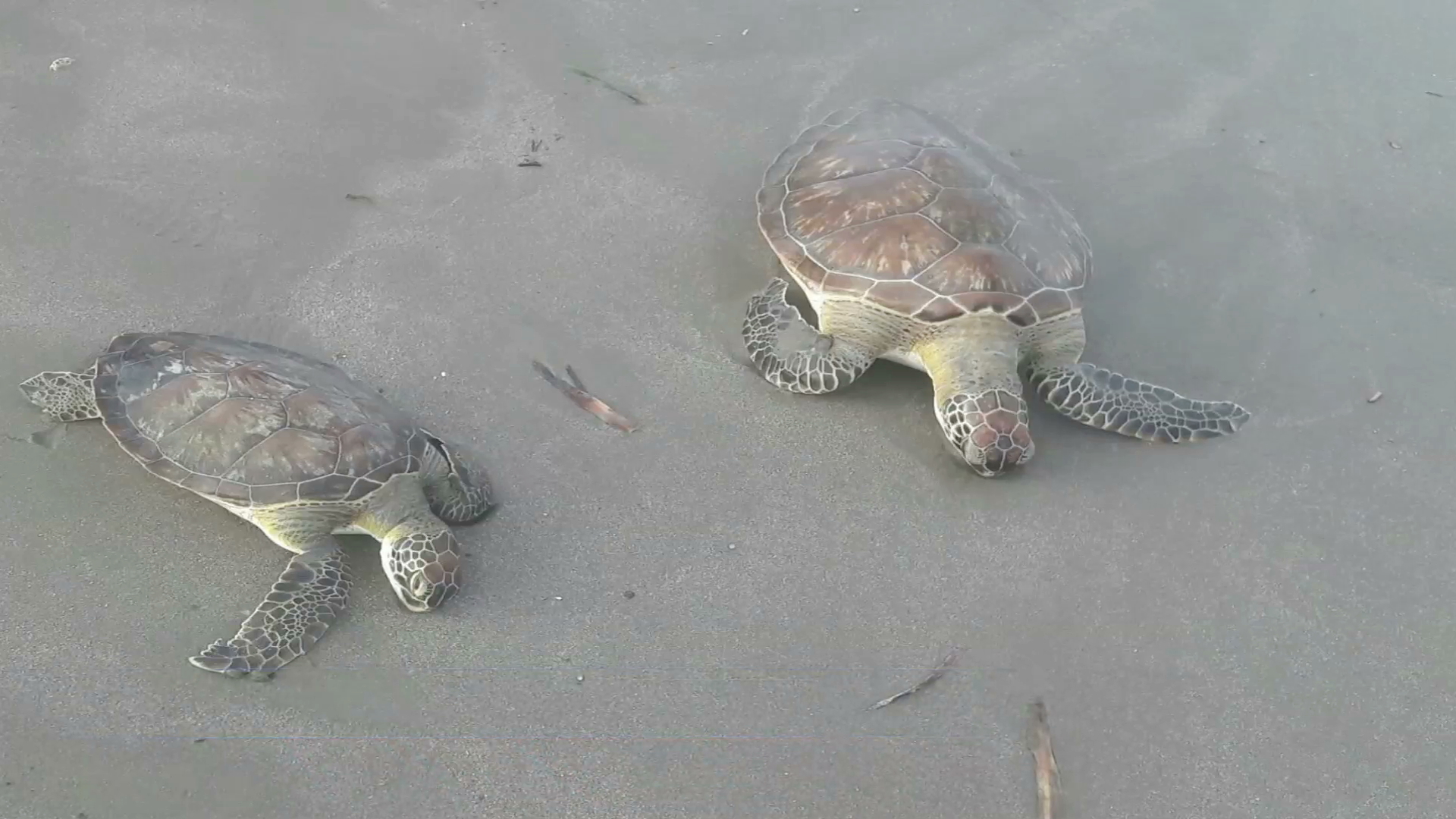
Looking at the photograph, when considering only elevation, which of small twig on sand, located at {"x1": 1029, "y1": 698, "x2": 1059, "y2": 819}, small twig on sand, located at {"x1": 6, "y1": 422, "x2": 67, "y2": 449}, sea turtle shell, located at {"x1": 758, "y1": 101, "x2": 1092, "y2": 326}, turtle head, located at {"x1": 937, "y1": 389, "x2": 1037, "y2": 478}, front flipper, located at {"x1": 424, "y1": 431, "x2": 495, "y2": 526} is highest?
sea turtle shell, located at {"x1": 758, "y1": 101, "x2": 1092, "y2": 326}

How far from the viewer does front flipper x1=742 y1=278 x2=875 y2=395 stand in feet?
13.6

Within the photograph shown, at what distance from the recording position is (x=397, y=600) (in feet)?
11.1

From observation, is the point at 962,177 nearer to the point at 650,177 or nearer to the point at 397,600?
the point at 650,177

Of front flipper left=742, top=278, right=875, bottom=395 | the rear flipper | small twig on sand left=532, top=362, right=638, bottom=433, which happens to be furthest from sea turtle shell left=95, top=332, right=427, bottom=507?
front flipper left=742, top=278, right=875, bottom=395

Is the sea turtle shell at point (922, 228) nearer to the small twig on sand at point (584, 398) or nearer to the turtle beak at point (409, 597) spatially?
the small twig on sand at point (584, 398)

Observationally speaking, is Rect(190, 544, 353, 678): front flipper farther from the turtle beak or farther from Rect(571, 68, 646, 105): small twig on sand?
Rect(571, 68, 646, 105): small twig on sand

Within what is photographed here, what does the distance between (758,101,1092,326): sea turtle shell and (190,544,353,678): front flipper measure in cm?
228

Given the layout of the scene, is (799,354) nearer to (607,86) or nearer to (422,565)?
(422,565)

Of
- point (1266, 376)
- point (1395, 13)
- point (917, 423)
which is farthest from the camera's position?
point (1395, 13)

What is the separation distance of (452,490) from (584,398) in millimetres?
726

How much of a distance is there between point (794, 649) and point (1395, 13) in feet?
20.2

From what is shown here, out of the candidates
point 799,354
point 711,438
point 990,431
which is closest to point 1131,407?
point 990,431

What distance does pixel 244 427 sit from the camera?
3332mm

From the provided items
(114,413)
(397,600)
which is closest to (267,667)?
(397,600)
